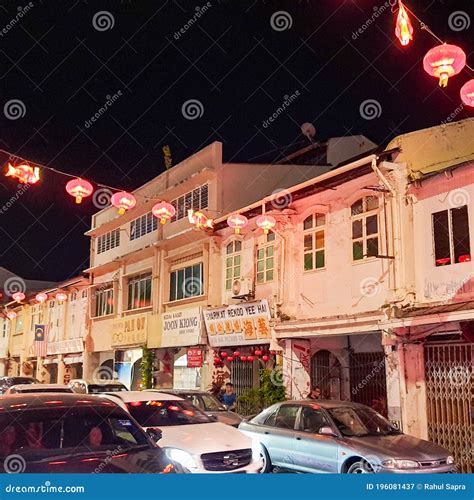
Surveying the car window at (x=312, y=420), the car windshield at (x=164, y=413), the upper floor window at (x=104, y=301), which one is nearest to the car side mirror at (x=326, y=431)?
the car window at (x=312, y=420)

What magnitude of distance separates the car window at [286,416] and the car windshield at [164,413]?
1.43 metres

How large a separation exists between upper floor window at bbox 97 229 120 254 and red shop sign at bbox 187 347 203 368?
920cm

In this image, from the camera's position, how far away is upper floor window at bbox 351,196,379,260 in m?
15.0

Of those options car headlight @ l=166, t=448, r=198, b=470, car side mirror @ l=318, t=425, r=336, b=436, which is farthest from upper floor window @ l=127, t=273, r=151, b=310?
car headlight @ l=166, t=448, r=198, b=470

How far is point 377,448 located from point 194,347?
42.0 ft

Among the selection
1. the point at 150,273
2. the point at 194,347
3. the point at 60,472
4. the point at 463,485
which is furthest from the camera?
the point at 150,273

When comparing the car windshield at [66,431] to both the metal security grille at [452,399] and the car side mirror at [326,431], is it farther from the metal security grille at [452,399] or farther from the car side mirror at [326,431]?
the metal security grille at [452,399]

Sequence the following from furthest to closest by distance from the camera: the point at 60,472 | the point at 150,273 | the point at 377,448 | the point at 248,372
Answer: the point at 150,273 < the point at 248,372 < the point at 377,448 < the point at 60,472

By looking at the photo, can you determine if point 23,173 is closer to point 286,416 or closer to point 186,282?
point 286,416

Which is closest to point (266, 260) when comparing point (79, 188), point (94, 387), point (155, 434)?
point (79, 188)

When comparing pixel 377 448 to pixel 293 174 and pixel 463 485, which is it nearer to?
pixel 463 485

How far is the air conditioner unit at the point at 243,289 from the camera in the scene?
18.9 meters

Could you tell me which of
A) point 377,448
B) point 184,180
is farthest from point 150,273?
point 377,448

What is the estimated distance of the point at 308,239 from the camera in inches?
677
